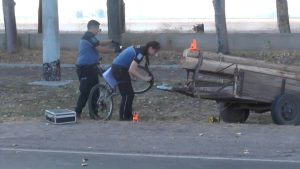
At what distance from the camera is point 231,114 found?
13539mm

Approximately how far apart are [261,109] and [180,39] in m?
12.4

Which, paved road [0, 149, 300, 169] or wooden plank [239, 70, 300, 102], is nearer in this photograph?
paved road [0, 149, 300, 169]

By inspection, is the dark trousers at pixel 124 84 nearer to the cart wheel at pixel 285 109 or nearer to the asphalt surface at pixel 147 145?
the asphalt surface at pixel 147 145

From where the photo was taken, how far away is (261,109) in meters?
12.9

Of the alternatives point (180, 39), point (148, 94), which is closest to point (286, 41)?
point (180, 39)

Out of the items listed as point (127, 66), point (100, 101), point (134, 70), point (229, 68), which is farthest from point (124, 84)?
point (229, 68)

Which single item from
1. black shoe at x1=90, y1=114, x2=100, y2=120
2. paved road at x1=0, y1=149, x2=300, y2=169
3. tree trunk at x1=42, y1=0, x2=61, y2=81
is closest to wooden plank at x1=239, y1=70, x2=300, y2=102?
black shoe at x1=90, y1=114, x2=100, y2=120

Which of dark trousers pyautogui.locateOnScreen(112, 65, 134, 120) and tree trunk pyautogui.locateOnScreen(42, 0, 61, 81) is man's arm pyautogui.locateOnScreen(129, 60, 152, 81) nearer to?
dark trousers pyautogui.locateOnScreen(112, 65, 134, 120)

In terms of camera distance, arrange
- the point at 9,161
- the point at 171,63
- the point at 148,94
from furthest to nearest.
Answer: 1. the point at 171,63
2. the point at 148,94
3. the point at 9,161

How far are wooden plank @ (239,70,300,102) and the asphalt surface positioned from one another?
58cm

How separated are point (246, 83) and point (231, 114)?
136cm

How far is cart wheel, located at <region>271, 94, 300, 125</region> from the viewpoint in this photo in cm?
1227

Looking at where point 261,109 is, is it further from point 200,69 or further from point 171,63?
point 171,63

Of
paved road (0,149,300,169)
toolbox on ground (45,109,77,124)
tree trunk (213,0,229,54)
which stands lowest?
paved road (0,149,300,169)
